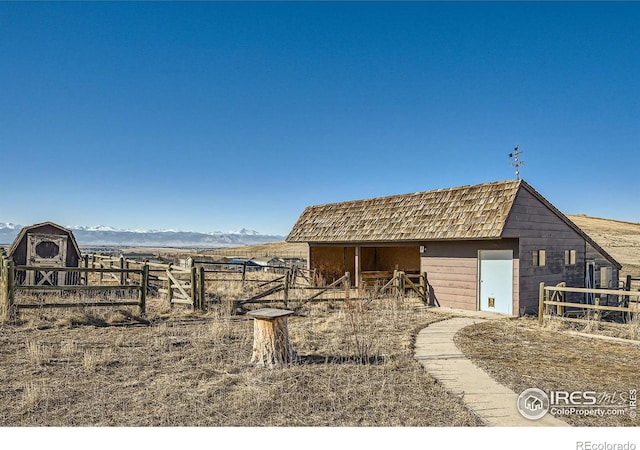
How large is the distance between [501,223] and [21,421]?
13.4 m

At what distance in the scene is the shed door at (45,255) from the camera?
1786 cm

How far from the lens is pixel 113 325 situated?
11.7 meters

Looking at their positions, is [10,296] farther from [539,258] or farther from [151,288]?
[539,258]

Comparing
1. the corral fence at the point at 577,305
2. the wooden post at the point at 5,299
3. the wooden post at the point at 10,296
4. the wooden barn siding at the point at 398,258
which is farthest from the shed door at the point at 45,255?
the corral fence at the point at 577,305

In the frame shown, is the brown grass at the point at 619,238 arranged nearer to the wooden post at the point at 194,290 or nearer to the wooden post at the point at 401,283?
the wooden post at the point at 401,283

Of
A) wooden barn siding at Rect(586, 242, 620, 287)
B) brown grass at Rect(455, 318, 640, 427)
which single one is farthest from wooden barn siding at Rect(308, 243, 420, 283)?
brown grass at Rect(455, 318, 640, 427)

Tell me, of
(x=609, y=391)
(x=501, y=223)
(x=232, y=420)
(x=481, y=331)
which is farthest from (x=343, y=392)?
(x=501, y=223)

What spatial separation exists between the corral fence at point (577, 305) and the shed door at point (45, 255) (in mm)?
17306

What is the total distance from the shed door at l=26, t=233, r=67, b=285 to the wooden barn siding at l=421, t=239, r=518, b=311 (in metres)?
14.2

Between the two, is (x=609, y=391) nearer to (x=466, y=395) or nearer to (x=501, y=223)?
(x=466, y=395)

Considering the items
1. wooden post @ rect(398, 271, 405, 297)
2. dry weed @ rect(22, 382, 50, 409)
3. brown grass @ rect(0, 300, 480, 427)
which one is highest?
wooden post @ rect(398, 271, 405, 297)

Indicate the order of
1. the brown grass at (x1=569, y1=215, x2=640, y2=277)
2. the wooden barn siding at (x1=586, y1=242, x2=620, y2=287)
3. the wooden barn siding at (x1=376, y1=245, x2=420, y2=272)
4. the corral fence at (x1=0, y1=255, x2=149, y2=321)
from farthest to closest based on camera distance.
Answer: the brown grass at (x1=569, y1=215, x2=640, y2=277) < the wooden barn siding at (x1=376, y1=245, x2=420, y2=272) < the wooden barn siding at (x1=586, y1=242, x2=620, y2=287) < the corral fence at (x1=0, y1=255, x2=149, y2=321)

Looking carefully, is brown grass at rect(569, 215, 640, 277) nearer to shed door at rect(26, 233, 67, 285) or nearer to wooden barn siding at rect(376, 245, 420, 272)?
wooden barn siding at rect(376, 245, 420, 272)

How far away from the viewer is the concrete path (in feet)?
18.6
